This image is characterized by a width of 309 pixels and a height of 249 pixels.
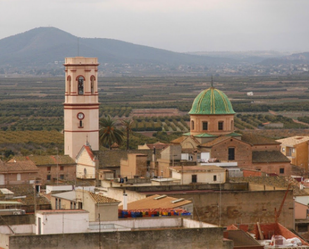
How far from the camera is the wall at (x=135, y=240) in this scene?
22.2 meters

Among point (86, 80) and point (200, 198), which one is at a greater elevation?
point (86, 80)

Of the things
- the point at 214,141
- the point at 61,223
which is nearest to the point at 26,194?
the point at 214,141

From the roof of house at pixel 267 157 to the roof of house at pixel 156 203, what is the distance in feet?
79.5

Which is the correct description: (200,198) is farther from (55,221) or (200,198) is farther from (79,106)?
(79,106)

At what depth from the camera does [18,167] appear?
5216 cm

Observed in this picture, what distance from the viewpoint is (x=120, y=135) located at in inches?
2699

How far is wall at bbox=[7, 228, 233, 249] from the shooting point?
22.2 meters

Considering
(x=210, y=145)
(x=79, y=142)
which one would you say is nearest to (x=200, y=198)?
(x=210, y=145)

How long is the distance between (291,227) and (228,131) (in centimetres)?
2410

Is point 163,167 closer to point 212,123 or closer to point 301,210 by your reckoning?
point 212,123

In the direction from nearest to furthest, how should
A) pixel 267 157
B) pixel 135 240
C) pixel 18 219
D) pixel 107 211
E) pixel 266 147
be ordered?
pixel 135 240, pixel 107 211, pixel 18 219, pixel 267 157, pixel 266 147

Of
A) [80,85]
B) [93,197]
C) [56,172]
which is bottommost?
[56,172]

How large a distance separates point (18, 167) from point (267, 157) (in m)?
15.1

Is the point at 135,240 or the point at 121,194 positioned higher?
the point at 135,240
